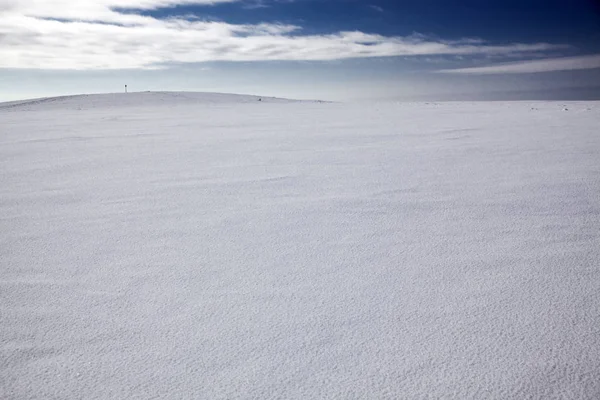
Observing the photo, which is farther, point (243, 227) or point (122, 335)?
point (243, 227)

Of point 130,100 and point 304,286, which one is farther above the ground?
point 130,100

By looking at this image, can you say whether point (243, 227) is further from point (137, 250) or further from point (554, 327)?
point (554, 327)

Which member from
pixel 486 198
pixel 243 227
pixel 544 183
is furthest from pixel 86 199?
pixel 544 183

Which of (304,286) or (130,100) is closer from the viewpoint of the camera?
(304,286)

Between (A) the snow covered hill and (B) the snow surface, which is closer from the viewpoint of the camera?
(B) the snow surface

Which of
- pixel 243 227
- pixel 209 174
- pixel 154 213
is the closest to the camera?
pixel 243 227

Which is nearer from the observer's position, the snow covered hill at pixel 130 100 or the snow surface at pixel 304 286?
the snow surface at pixel 304 286

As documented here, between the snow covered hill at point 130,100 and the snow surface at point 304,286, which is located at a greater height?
the snow covered hill at point 130,100

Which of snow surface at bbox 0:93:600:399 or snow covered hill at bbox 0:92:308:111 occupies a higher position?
snow covered hill at bbox 0:92:308:111
